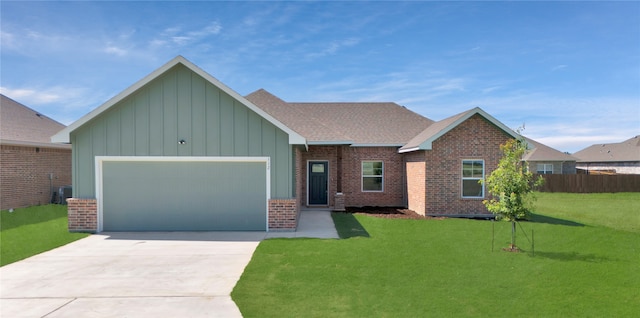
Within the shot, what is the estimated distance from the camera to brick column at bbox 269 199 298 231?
11180 millimetres

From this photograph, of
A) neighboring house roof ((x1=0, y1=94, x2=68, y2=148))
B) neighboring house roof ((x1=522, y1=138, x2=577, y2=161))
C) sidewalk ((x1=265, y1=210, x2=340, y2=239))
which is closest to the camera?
sidewalk ((x1=265, y1=210, x2=340, y2=239))

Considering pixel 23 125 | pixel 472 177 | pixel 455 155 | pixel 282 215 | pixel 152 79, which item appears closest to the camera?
pixel 152 79

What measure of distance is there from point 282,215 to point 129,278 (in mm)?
4998

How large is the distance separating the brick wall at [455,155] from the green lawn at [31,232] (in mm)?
12296

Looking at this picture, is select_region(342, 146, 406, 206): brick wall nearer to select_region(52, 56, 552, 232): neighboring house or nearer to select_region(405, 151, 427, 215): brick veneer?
select_region(405, 151, 427, 215): brick veneer

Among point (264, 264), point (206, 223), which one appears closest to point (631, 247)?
point (264, 264)

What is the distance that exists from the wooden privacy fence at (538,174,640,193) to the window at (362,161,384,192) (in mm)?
16386

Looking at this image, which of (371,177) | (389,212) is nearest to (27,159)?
(371,177)

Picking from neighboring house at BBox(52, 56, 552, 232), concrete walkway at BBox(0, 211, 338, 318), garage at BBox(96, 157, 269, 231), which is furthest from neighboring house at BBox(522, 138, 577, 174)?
garage at BBox(96, 157, 269, 231)

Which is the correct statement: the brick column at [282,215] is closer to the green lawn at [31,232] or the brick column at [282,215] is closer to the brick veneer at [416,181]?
the green lawn at [31,232]

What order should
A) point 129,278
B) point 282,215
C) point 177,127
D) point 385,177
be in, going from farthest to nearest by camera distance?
point 385,177 → point 282,215 → point 177,127 → point 129,278

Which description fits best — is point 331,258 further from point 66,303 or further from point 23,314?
point 23,314

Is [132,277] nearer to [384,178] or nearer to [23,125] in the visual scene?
[384,178]

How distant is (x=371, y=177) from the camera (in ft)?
58.6
